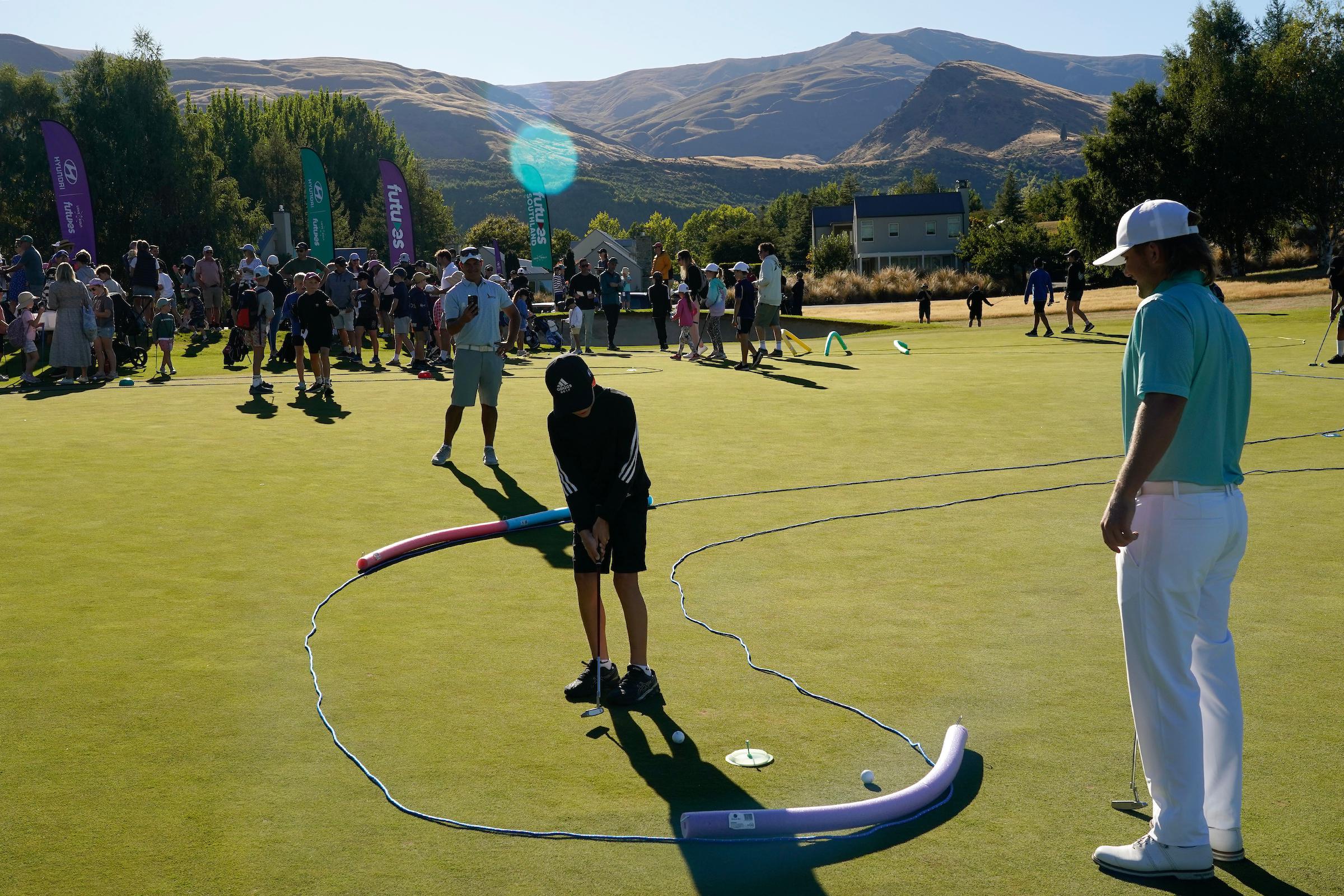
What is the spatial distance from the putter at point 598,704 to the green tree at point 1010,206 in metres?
107

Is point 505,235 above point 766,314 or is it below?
above

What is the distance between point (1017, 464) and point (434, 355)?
55.4ft

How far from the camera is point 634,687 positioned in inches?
221

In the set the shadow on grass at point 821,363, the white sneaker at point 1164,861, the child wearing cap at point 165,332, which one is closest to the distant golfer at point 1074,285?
the shadow on grass at point 821,363

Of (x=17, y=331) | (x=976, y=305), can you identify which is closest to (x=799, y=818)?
(x=17, y=331)

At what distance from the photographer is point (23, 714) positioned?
5.48 metres

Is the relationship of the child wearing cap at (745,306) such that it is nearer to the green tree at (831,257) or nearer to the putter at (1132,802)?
the putter at (1132,802)

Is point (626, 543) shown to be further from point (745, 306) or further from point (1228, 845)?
point (745, 306)

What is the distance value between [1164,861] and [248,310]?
20.7 metres

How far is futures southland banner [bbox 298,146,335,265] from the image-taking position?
3834 cm

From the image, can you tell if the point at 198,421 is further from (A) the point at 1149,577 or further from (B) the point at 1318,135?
(B) the point at 1318,135

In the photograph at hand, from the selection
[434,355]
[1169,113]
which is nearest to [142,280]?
[434,355]

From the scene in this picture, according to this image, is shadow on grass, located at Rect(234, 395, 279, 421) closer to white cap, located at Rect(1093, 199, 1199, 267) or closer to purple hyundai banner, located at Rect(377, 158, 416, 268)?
white cap, located at Rect(1093, 199, 1199, 267)

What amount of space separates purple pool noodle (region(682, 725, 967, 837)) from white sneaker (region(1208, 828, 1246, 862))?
1034 mm
